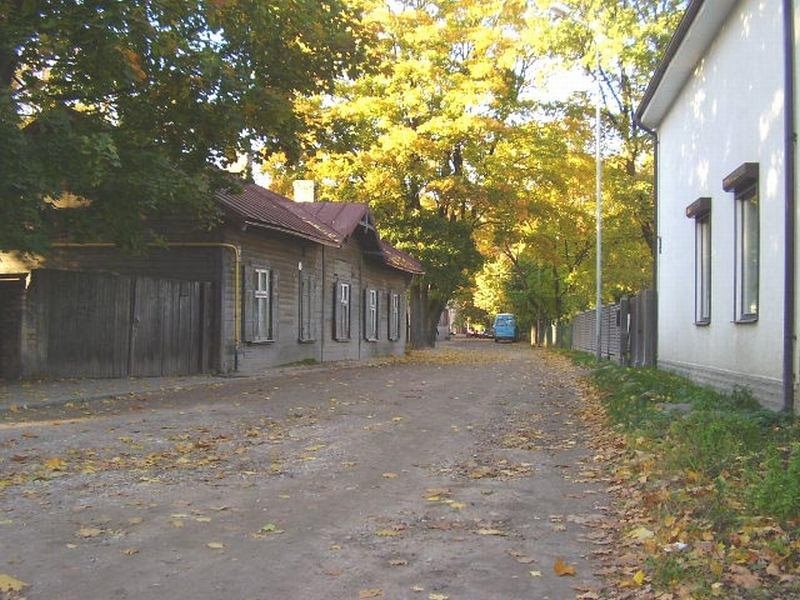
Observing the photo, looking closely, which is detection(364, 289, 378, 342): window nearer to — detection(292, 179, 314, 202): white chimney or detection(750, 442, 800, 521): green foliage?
detection(292, 179, 314, 202): white chimney

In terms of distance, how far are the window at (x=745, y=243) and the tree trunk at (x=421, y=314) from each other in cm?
2726

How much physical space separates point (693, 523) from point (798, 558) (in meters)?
0.84

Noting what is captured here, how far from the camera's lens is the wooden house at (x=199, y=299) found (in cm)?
1595

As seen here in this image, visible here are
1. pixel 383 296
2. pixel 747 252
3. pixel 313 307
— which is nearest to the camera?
pixel 747 252

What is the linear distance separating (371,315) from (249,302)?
1145cm

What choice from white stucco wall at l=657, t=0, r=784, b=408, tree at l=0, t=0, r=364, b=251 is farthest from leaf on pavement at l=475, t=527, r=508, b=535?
tree at l=0, t=0, r=364, b=251

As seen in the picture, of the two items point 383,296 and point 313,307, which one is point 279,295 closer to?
point 313,307

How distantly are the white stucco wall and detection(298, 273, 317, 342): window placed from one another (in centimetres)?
1056

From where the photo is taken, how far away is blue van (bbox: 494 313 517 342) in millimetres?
71312

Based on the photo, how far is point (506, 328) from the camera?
71.8m

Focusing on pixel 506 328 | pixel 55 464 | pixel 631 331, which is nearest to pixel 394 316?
pixel 631 331

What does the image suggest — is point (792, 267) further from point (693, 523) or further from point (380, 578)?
point (380, 578)

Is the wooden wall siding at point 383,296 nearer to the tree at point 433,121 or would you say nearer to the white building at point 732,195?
the tree at point 433,121

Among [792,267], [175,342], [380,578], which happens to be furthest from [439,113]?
[380,578]
